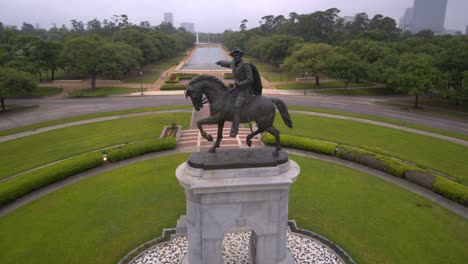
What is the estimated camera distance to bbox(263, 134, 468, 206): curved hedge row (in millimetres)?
19297

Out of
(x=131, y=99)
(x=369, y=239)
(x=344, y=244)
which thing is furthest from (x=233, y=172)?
(x=131, y=99)

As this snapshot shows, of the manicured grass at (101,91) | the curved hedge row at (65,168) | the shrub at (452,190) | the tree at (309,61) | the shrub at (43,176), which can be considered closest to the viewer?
the shrub at (452,190)

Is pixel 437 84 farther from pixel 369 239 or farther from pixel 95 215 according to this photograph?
pixel 95 215

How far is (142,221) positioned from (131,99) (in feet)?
132

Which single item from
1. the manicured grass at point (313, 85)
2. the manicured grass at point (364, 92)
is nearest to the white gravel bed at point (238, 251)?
the manicured grass at point (364, 92)

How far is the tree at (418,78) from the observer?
1871 inches

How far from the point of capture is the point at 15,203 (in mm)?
19234

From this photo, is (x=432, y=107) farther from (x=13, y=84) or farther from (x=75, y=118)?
(x=13, y=84)

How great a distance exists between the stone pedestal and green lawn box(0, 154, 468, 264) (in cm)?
481

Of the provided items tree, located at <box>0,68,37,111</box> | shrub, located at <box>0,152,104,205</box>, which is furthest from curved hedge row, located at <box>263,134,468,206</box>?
tree, located at <box>0,68,37,111</box>

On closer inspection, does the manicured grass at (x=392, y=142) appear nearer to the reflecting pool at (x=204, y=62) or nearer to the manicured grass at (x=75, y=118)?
the manicured grass at (x=75, y=118)

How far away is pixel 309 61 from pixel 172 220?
55.0 m

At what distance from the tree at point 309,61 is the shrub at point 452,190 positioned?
4698 cm

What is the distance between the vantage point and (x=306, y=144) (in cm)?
2750
